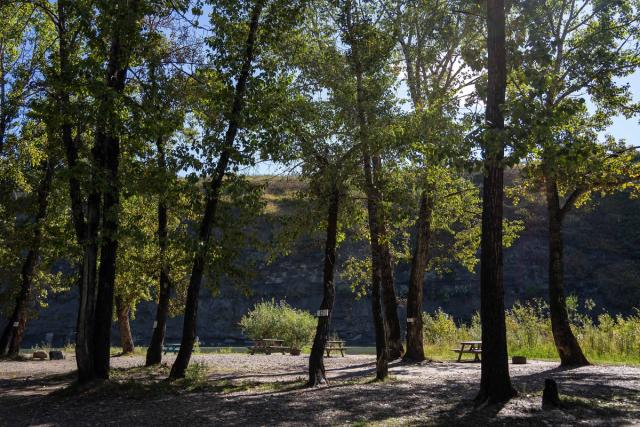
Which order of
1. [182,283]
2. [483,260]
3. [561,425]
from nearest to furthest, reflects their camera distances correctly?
[561,425], [483,260], [182,283]

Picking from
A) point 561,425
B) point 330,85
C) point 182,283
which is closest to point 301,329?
point 182,283

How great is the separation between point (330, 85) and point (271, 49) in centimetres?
150

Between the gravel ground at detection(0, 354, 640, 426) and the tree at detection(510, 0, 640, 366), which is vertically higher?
the tree at detection(510, 0, 640, 366)

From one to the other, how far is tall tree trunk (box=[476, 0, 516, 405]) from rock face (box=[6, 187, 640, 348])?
4458 cm

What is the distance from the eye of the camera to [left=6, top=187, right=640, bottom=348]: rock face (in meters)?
55.9

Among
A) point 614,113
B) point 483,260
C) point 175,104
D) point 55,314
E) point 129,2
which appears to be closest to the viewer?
point 483,260

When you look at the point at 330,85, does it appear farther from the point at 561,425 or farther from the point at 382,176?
the point at 561,425

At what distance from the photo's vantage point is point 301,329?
90.2 ft

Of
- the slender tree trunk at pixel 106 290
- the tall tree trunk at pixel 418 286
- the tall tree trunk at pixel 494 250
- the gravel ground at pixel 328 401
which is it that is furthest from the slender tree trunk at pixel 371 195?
the tall tree trunk at pixel 418 286

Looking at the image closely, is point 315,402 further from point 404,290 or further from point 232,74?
point 404,290

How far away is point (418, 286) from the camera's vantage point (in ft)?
62.7

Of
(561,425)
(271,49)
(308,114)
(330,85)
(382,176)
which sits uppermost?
(271,49)

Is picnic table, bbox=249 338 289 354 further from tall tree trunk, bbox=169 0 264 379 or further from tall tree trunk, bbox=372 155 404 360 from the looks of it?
tall tree trunk, bbox=169 0 264 379

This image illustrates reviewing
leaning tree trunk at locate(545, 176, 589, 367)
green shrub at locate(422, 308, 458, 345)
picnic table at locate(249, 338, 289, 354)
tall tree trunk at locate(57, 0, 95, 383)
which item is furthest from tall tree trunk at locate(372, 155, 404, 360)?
picnic table at locate(249, 338, 289, 354)
